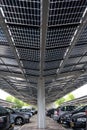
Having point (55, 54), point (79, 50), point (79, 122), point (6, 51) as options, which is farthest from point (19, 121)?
point (79, 50)

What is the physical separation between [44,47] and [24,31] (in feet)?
7.93

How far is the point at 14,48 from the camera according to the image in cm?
1714

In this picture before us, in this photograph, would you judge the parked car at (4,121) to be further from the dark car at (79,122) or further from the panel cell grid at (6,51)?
the dark car at (79,122)

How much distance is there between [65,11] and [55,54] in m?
6.90

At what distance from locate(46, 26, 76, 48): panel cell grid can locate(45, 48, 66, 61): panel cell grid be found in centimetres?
103

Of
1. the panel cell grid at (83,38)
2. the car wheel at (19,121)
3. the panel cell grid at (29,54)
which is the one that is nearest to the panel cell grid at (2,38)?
the panel cell grid at (29,54)

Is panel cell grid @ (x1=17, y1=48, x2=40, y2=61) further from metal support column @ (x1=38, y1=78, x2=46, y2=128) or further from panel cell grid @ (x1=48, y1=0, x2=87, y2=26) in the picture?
metal support column @ (x1=38, y1=78, x2=46, y2=128)

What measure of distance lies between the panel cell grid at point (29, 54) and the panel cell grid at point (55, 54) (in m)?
0.50

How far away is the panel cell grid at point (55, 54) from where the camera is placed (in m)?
17.7

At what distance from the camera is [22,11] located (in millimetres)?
12008

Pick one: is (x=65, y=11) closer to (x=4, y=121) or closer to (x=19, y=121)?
(x=4, y=121)

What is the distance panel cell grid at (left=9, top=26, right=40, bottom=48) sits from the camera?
13852 millimetres

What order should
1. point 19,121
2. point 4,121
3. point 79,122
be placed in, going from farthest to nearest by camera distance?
1. point 19,121
2. point 79,122
3. point 4,121

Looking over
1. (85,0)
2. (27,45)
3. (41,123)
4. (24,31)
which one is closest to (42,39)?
(24,31)
